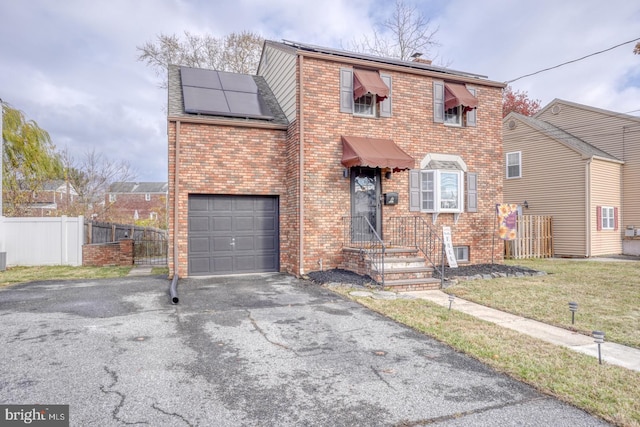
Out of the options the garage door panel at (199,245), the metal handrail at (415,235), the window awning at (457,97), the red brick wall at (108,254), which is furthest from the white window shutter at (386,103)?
the red brick wall at (108,254)

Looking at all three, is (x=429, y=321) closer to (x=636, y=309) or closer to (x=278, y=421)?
(x=278, y=421)

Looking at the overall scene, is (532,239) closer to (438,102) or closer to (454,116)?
(454,116)

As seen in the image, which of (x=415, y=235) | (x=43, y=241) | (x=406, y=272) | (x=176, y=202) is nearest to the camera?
(x=406, y=272)

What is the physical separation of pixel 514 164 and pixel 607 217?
4491mm

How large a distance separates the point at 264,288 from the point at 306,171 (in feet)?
10.5

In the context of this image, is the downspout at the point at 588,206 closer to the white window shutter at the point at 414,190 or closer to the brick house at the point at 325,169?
the brick house at the point at 325,169

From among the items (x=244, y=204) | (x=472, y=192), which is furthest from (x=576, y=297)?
(x=244, y=204)

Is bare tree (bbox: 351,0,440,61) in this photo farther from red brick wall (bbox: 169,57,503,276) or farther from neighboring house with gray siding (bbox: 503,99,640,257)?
red brick wall (bbox: 169,57,503,276)

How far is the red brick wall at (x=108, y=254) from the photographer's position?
12930 millimetres

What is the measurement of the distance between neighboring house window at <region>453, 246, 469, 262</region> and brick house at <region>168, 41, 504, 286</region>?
0.05 meters

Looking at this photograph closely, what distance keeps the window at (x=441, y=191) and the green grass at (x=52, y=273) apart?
8.93 m

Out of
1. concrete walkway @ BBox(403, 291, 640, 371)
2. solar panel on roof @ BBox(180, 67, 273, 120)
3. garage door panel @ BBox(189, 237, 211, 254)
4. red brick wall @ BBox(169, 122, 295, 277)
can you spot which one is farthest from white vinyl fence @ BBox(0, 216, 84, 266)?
concrete walkway @ BBox(403, 291, 640, 371)

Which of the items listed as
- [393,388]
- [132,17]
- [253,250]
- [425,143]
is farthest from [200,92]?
[393,388]

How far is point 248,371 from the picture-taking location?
12.7ft
